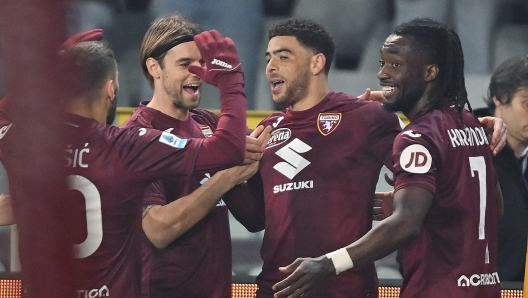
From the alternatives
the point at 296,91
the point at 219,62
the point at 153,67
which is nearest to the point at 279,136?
the point at 296,91

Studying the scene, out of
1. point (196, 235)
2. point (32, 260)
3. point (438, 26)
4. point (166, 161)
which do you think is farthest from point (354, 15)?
point (32, 260)

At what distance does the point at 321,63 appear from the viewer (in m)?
3.63

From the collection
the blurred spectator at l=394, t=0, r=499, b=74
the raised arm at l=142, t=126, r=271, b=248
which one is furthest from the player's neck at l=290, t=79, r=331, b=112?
the blurred spectator at l=394, t=0, r=499, b=74

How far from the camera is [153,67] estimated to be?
146 inches

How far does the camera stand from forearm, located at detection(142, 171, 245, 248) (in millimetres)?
3309

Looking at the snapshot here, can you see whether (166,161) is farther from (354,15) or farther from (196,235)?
(354,15)

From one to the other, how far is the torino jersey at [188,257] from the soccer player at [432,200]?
725 mm

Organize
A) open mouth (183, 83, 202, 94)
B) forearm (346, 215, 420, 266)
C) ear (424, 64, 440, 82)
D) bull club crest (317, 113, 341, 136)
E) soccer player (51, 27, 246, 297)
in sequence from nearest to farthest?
forearm (346, 215, 420, 266) < soccer player (51, 27, 246, 297) < ear (424, 64, 440, 82) < bull club crest (317, 113, 341, 136) < open mouth (183, 83, 202, 94)

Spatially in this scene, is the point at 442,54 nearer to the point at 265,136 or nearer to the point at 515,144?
the point at 265,136

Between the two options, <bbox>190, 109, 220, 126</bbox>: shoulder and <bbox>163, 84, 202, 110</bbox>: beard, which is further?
<bbox>190, 109, 220, 126</bbox>: shoulder

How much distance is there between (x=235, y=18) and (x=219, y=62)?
188cm

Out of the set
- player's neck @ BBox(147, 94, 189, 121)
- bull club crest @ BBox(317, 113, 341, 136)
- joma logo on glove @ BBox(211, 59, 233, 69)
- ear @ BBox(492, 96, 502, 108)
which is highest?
ear @ BBox(492, 96, 502, 108)

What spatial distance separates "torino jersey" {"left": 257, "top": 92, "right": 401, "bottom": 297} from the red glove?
496mm

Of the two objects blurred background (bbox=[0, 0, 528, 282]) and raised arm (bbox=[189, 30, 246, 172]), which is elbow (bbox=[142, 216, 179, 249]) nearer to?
raised arm (bbox=[189, 30, 246, 172])
